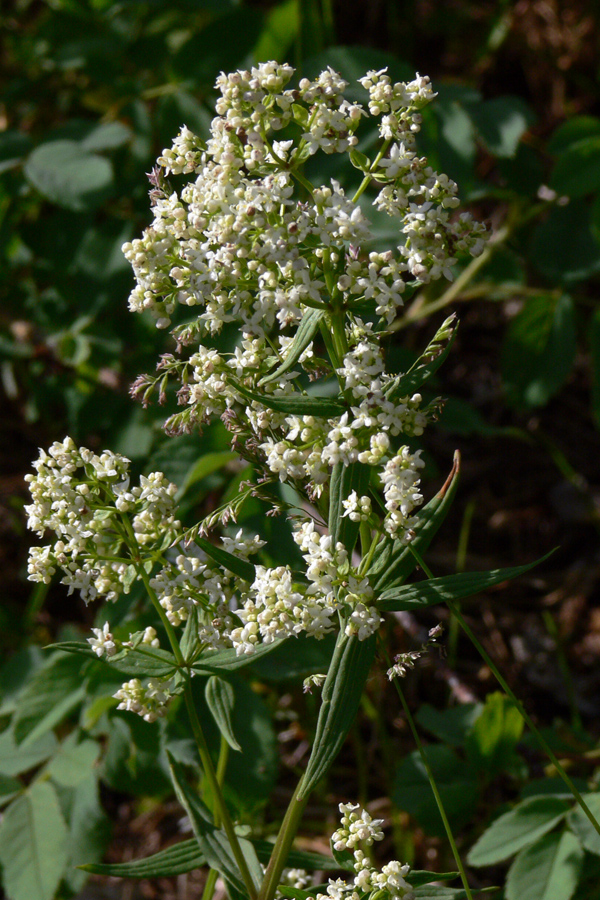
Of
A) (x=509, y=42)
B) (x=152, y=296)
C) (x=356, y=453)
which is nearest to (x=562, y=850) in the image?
(x=356, y=453)

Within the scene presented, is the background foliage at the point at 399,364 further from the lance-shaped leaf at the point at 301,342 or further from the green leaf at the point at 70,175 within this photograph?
the lance-shaped leaf at the point at 301,342

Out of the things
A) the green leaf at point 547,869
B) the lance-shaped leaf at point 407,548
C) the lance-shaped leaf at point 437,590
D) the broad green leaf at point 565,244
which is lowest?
the green leaf at point 547,869

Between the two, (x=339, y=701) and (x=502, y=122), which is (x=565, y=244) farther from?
(x=339, y=701)

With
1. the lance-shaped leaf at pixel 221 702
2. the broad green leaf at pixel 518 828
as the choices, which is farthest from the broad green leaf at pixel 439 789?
the lance-shaped leaf at pixel 221 702

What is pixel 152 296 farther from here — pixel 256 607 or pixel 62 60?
pixel 62 60

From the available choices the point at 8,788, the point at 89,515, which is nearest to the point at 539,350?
the point at 89,515

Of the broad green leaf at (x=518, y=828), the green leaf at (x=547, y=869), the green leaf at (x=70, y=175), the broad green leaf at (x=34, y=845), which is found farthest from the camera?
the green leaf at (x=70, y=175)
